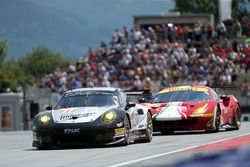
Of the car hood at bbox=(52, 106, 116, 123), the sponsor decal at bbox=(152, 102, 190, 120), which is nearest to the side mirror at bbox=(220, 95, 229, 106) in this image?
the sponsor decal at bbox=(152, 102, 190, 120)

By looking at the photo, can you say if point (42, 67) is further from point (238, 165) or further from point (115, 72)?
point (238, 165)

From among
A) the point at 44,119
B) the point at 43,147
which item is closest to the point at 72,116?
the point at 44,119

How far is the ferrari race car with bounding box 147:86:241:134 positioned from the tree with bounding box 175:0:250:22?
70.3 meters

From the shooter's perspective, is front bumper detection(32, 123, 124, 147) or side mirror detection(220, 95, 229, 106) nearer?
front bumper detection(32, 123, 124, 147)

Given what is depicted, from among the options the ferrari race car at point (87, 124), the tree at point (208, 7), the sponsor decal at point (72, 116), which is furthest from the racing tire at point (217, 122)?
the tree at point (208, 7)

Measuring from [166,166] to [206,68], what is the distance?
106ft

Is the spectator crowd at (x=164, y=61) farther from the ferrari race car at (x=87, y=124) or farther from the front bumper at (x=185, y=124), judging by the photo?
the ferrari race car at (x=87, y=124)

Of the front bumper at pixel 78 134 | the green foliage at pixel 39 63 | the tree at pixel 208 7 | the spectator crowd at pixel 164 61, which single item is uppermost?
the tree at pixel 208 7

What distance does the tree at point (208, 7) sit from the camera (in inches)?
3808

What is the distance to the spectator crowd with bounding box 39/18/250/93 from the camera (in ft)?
123

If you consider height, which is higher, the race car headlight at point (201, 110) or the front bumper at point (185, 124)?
the race car headlight at point (201, 110)

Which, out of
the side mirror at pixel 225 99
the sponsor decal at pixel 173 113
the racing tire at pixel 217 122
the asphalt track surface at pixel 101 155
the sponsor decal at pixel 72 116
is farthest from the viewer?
the side mirror at pixel 225 99

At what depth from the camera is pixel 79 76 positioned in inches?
1645

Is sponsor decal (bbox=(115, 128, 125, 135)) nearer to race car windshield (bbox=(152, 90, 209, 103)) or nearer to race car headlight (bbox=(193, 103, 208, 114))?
race car headlight (bbox=(193, 103, 208, 114))
